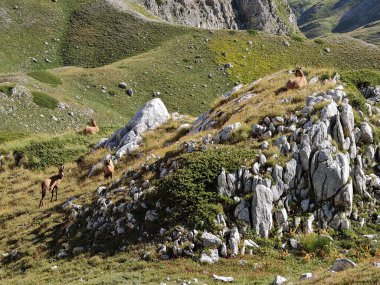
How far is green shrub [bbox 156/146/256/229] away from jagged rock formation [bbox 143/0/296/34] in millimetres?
138088

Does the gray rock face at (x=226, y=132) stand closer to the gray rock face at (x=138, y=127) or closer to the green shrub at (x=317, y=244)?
the green shrub at (x=317, y=244)

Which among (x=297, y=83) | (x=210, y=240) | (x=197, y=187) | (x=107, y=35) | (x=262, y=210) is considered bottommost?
(x=210, y=240)

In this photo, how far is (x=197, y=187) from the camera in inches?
733

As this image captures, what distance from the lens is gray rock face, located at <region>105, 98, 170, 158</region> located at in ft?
106

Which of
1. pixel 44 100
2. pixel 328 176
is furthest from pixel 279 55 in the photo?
pixel 328 176

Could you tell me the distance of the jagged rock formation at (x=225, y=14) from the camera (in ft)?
513

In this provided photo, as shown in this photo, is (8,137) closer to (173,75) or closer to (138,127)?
(138,127)

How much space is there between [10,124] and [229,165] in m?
39.4

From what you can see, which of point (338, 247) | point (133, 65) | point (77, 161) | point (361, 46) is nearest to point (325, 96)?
point (338, 247)

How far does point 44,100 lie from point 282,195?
4553cm

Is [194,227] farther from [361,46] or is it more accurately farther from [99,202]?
[361,46]

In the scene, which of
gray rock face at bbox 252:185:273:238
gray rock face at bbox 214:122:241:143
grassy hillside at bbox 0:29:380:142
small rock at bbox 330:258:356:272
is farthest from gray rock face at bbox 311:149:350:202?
grassy hillside at bbox 0:29:380:142

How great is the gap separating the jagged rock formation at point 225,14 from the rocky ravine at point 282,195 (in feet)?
450

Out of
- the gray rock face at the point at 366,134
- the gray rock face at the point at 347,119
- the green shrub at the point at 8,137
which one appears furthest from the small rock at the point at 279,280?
the green shrub at the point at 8,137
